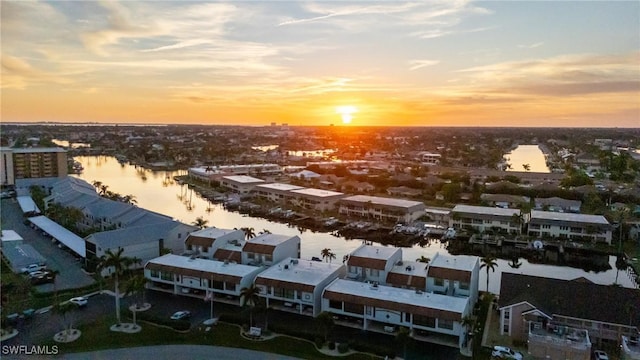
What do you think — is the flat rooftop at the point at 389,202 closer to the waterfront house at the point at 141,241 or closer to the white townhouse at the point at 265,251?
the white townhouse at the point at 265,251

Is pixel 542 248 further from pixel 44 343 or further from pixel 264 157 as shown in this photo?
pixel 264 157

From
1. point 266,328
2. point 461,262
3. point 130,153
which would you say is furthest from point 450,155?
point 266,328

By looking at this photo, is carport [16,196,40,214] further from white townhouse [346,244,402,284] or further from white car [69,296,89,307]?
white townhouse [346,244,402,284]

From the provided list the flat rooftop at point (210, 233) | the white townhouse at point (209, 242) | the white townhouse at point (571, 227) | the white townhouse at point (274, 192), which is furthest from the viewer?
the white townhouse at point (274, 192)

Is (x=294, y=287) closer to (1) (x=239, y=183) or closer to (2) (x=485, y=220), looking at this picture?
(2) (x=485, y=220)

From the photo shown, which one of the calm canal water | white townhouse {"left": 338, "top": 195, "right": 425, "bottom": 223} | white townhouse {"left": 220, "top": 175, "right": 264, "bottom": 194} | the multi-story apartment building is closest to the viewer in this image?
the calm canal water

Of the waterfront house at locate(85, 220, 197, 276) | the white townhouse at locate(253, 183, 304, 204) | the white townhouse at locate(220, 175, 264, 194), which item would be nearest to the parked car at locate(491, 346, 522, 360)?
the waterfront house at locate(85, 220, 197, 276)

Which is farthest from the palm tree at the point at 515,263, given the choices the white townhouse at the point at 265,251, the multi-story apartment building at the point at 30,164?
the multi-story apartment building at the point at 30,164
